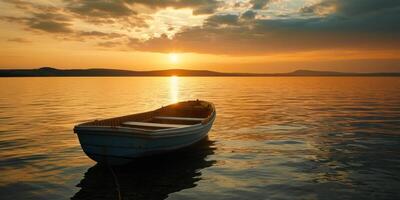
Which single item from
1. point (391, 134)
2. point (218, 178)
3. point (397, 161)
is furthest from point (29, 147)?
point (391, 134)

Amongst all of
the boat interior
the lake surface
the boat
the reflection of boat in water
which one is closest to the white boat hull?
the boat

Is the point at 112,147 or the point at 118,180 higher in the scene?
the point at 112,147

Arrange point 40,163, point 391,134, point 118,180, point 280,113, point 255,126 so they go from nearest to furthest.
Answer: point 118,180
point 40,163
point 391,134
point 255,126
point 280,113

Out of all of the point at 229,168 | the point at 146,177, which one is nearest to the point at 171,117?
the point at 229,168

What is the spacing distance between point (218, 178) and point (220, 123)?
16249mm

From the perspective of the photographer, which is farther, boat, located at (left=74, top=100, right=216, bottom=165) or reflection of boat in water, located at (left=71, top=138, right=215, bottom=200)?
boat, located at (left=74, top=100, right=216, bottom=165)

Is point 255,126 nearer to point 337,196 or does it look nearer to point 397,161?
point 397,161

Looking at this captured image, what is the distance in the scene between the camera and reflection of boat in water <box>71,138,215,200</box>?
12250mm

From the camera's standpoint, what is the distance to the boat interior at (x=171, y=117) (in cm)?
1853

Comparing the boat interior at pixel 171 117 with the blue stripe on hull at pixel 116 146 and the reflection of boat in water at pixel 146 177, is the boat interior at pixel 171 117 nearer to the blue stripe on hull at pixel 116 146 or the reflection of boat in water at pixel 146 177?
the reflection of boat in water at pixel 146 177

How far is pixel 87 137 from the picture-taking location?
1413 centimetres

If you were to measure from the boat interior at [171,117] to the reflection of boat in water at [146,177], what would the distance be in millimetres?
2436

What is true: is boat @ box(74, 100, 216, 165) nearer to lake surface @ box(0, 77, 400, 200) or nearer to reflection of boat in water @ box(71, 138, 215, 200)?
reflection of boat in water @ box(71, 138, 215, 200)

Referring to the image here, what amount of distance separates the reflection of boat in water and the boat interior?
244cm
